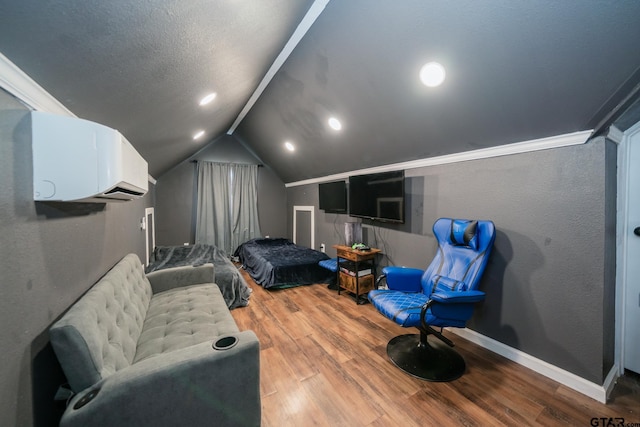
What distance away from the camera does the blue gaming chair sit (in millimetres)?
1756

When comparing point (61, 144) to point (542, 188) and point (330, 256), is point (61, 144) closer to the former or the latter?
point (542, 188)

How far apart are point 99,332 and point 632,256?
3.38 metres

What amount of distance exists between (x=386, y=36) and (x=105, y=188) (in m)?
1.93

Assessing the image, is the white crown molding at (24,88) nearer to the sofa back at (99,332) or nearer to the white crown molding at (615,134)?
the sofa back at (99,332)

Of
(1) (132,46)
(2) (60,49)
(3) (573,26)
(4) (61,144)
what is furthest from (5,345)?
(3) (573,26)

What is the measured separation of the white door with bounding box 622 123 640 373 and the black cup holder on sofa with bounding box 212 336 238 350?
2755 millimetres

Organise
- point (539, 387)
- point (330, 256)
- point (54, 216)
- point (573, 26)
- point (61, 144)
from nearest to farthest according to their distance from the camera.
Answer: point (61, 144) → point (54, 216) → point (573, 26) → point (539, 387) → point (330, 256)

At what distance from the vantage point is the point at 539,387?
1.72 meters

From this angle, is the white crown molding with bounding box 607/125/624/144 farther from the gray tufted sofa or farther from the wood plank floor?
the gray tufted sofa

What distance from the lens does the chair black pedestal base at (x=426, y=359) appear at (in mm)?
1830

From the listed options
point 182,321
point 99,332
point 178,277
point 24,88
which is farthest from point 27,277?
point 178,277

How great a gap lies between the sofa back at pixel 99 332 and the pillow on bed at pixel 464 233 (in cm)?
245

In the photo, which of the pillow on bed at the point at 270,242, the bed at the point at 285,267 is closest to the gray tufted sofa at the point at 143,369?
the bed at the point at 285,267

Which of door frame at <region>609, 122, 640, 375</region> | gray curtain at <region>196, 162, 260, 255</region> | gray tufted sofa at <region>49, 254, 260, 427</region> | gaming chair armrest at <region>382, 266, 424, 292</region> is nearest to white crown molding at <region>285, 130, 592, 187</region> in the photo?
door frame at <region>609, 122, 640, 375</region>
